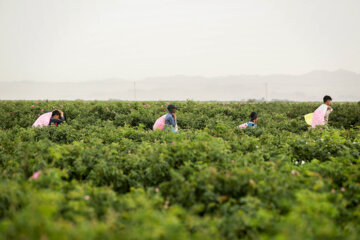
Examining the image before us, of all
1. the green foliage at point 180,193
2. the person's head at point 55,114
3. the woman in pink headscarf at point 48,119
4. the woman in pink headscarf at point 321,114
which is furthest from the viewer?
the person's head at point 55,114

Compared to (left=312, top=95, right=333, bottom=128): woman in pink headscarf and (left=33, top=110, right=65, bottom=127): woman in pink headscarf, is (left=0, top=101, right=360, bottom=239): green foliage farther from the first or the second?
(left=312, top=95, right=333, bottom=128): woman in pink headscarf

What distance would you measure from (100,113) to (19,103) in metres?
4.90

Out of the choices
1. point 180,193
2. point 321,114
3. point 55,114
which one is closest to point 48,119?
point 55,114

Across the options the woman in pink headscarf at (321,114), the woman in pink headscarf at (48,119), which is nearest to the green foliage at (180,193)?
the woman in pink headscarf at (48,119)

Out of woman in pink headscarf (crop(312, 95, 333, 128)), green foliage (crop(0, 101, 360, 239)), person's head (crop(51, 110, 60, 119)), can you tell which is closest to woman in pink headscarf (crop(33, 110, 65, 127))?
person's head (crop(51, 110, 60, 119))

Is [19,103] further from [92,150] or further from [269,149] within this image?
[269,149]

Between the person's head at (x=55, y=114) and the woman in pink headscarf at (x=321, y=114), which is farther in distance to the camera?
the person's head at (x=55, y=114)

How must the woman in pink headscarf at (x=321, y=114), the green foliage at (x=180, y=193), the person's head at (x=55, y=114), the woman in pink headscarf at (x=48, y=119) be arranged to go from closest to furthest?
the green foliage at (x=180, y=193) → the woman in pink headscarf at (x=48, y=119) → the woman in pink headscarf at (x=321, y=114) → the person's head at (x=55, y=114)

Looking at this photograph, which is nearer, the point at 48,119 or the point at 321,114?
the point at 48,119

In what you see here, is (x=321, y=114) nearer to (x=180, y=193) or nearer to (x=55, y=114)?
(x=180, y=193)

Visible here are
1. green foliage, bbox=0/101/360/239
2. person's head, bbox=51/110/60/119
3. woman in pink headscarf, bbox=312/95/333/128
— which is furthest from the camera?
person's head, bbox=51/110/60/119

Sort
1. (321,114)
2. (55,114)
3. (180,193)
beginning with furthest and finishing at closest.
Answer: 1. (55,114)
2. (321,114)
3. (180,193)

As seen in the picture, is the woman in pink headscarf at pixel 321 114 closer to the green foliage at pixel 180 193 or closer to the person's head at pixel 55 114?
the green foliage at pixel 180 193

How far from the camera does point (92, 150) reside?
431 cm
